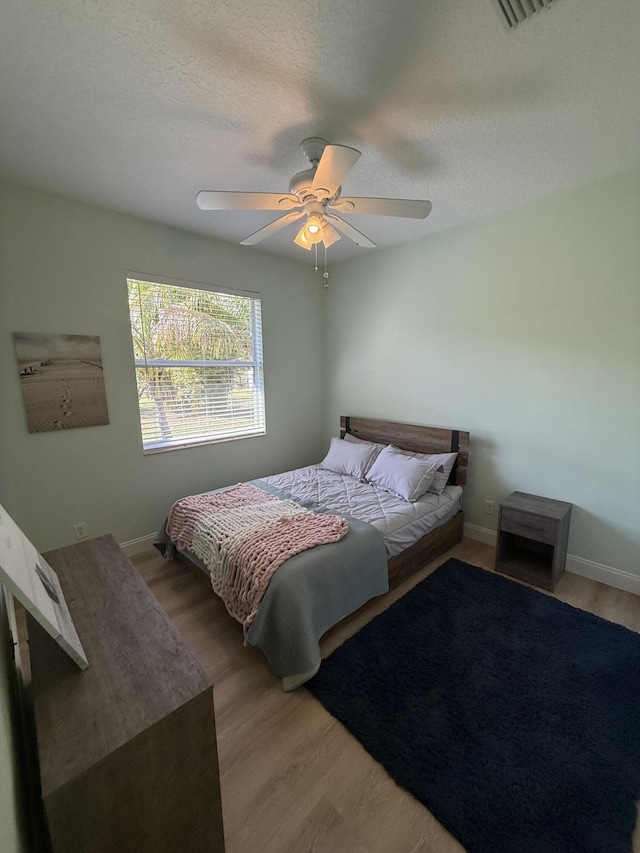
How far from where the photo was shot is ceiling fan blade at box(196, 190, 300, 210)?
1.64 meters

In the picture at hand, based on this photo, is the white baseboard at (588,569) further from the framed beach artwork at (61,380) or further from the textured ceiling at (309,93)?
the textured ceiling at (309,93)

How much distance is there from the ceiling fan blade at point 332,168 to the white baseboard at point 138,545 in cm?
276

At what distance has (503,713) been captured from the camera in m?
1.49

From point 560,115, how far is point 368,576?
2478 millimetres

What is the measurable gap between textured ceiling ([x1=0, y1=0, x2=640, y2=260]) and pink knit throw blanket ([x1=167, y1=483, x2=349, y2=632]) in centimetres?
208

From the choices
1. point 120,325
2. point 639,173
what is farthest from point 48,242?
point 639,173

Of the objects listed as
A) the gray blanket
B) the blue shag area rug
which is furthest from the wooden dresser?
the blue shag area rug

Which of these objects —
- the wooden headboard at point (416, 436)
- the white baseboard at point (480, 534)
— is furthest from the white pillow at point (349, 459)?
the white baseboard at point (480, 534)

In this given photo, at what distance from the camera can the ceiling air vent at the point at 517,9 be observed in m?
1.04

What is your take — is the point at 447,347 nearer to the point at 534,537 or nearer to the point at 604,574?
the point at 534,537

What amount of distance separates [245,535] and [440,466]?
1668 mm

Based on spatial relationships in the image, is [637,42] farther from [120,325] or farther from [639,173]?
[120,325]

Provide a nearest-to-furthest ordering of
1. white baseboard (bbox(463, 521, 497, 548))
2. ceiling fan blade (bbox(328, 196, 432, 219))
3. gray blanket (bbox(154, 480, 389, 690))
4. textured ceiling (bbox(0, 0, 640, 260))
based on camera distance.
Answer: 1. textured ceiling (bbox(0, 0, 640, 260))
2. gray blanket (bbox(154, 480, 389, 690))
3. ceiling fan blade (bbox(328, 196, 432, 219))
4. white baseboard (bbox(463, 521, 497, 548))

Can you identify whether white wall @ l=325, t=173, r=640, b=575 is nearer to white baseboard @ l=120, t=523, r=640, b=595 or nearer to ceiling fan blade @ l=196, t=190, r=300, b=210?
white baseboard @ l=120, t=523, r=640, b=595
